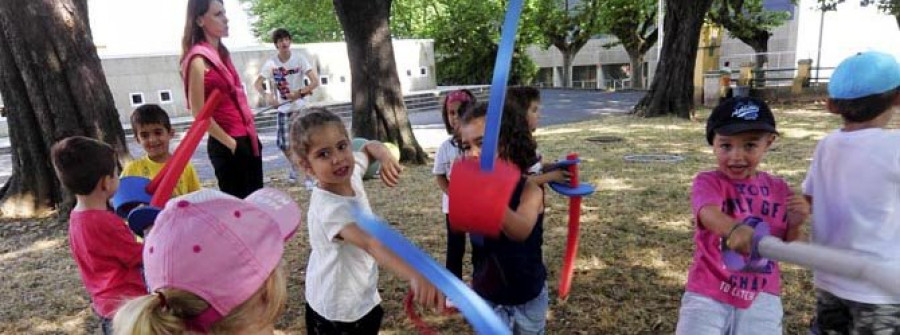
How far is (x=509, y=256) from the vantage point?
8.19 feet

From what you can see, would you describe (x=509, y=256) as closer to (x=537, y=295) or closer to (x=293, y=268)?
(x=537, y=295)

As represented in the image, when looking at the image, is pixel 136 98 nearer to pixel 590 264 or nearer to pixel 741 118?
pixel 590 264

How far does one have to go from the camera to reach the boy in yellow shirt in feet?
10.7

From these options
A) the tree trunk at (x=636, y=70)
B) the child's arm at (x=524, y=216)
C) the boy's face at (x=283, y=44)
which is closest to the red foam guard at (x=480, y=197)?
the child's arm at (x=524, y=216)

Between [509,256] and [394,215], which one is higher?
[509,256]

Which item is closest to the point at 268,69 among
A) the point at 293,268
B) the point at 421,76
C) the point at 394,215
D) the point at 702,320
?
the point at 394,215

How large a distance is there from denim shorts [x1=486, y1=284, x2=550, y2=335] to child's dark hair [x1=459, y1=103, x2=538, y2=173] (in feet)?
1.99

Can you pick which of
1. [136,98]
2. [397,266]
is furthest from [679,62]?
[136,98]

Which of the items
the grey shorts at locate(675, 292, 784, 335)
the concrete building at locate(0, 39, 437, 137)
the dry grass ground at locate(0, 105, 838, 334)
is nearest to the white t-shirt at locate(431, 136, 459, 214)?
the dry grass ground at locate(0, 105, 838, 334)

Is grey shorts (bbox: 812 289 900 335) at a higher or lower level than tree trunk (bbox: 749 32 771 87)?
lower

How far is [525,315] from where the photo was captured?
2625 millimetres

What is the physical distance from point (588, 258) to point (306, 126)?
3.06 m

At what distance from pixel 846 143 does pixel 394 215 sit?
15.2 ft

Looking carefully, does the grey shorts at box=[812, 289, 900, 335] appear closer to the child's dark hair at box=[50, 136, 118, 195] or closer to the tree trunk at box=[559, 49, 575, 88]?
the child's dark hair at box=[50, 136, 118, 195]
